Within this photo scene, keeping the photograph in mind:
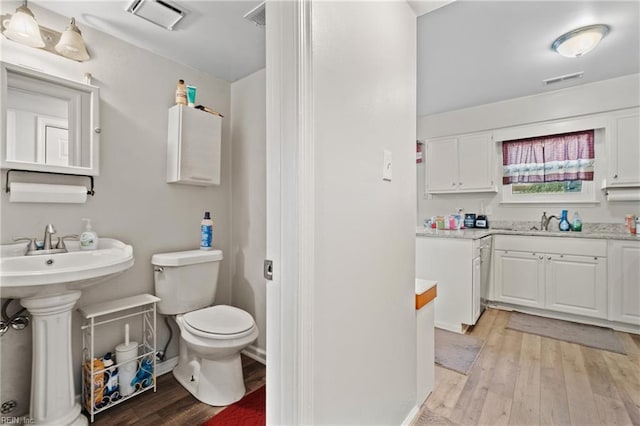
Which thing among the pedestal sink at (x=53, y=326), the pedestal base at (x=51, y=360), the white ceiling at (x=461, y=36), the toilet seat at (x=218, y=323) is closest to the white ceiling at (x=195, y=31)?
the white ceiling at (x=461, y=36)

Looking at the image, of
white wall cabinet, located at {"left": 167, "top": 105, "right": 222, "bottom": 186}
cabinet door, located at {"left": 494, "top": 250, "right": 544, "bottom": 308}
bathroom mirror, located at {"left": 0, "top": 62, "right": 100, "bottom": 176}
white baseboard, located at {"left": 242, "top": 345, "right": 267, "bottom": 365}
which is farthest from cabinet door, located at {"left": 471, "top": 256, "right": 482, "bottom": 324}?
bathroom mirror, located at {"left": 0, "top": 62, "right": 100, "bottom": 176}

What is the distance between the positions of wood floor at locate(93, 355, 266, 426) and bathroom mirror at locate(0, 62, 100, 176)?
1318mm

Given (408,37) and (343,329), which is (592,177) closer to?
(408,37)

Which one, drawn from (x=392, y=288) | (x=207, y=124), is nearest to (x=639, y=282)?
(x=392, y=288)

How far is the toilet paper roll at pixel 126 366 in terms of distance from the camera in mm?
1679

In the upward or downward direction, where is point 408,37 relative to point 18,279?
upward

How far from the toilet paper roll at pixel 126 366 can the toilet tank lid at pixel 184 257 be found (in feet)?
1.66

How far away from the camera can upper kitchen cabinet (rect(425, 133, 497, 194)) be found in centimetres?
349

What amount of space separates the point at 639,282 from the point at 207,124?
12.3 ft

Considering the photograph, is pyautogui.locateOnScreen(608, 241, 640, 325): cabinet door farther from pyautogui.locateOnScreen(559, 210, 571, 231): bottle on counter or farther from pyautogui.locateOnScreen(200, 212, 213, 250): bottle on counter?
pyautogui.locateOnScreen(200, 212, 213, 250): bottle on counter

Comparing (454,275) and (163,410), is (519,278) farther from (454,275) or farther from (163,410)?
(163,410)

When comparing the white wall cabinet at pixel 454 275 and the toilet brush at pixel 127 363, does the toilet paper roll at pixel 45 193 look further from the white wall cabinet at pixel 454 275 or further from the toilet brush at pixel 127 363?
the white wall cabinet at pixel 454 275

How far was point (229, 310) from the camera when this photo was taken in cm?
192

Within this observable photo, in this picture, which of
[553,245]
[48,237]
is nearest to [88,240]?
[48,237]
